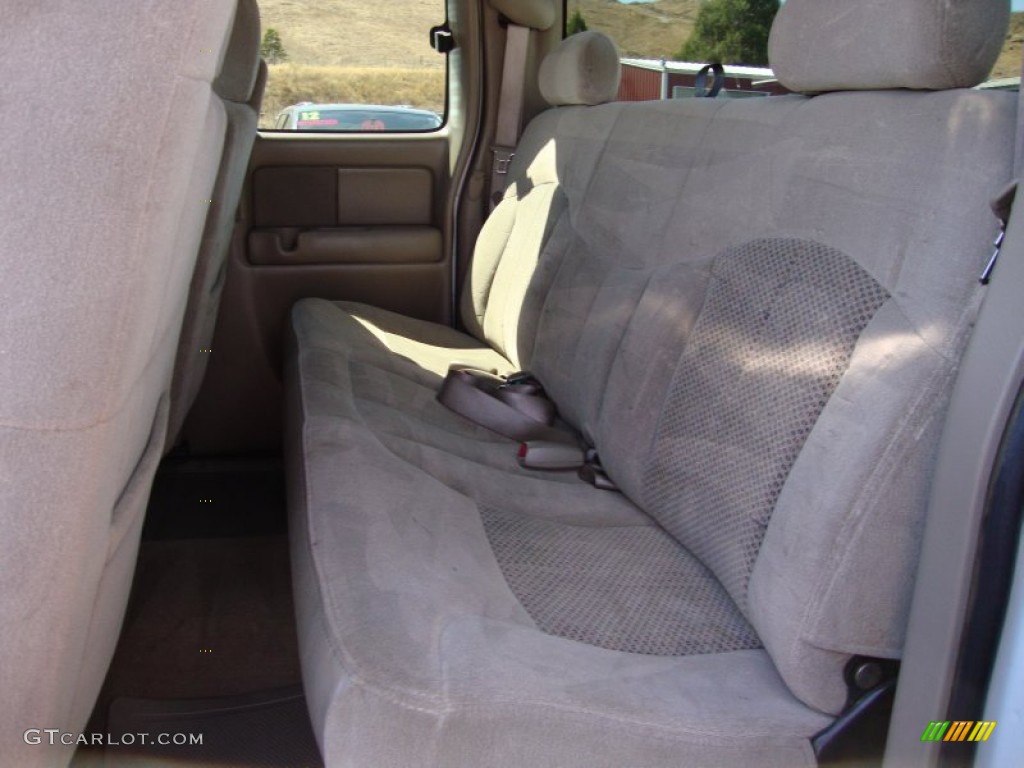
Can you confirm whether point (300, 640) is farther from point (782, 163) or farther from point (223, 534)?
point (223, 534)

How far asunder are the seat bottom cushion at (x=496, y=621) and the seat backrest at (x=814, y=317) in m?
0.07

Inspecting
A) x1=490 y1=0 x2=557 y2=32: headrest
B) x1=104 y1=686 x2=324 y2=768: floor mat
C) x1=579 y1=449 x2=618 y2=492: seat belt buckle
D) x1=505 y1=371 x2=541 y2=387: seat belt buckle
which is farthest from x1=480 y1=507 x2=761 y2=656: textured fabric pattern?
x1=490 y1=0 x2=557 y2=32: headrest

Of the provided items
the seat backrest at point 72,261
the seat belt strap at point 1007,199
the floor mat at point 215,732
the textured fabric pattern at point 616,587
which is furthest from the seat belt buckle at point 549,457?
the seat backrest at point 72,261

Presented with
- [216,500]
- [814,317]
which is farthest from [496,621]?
[216,500]

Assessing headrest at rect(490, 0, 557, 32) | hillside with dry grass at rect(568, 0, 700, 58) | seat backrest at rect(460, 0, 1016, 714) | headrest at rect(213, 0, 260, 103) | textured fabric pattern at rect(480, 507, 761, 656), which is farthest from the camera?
headrest at rect(490, 0, 557, 32)

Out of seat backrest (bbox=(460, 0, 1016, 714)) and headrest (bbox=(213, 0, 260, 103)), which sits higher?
headrest (bbox=(213, 0, 260, 103))

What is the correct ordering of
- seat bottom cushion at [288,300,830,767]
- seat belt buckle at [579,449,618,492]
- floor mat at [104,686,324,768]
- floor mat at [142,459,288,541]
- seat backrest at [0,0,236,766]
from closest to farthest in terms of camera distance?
1. seat backrest at [0,0,236,766]
2. seat bottom cushion at [288,300,830,767]
3. floor mat at [104,686,324,768]
4. seat belt buckle at [579,449,618,492]
5. floor mat at [142,459,288,541]

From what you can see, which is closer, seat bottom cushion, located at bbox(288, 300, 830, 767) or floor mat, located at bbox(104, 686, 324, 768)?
Result: seat bottom cushion, located at bbox(288, 300, 830, 767)

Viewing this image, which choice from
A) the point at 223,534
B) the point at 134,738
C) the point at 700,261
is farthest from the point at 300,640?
the point at 223,534

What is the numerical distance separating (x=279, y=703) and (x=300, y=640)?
542 millimetres

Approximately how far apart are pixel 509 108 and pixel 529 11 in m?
0.26

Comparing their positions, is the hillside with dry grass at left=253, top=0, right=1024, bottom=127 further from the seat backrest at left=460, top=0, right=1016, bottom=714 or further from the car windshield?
the seat backrest at left=460, top=0, right=1016, bottom=714

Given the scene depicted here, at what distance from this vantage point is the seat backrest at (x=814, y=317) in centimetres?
108

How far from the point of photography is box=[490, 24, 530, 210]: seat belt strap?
2818mm
